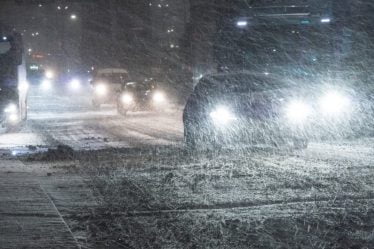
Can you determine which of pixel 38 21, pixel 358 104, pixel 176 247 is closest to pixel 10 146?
pixel 358 104

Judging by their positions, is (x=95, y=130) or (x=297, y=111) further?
(x=95, y=130)

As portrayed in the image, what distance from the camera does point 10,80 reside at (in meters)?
21.9

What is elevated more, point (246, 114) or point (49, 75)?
point (49, 75)

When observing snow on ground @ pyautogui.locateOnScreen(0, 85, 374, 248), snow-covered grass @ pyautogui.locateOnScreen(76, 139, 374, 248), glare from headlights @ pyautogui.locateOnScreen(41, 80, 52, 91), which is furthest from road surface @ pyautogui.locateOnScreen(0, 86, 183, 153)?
glare from headlights @ pyautogui.locateOnScreen(41, 80, 52, 91)

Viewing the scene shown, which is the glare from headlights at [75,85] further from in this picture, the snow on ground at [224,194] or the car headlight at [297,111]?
the car headlight at [297,111]

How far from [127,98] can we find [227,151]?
1529cm

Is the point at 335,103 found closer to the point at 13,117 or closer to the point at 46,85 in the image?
the point at 13,117

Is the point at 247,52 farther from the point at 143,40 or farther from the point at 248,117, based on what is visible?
the point at 143,40

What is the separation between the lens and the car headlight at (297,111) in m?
14.9

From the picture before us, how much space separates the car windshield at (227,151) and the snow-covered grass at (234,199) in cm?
2

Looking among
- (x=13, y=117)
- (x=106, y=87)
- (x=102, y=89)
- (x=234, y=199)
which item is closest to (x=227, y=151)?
(x=234, y=199)

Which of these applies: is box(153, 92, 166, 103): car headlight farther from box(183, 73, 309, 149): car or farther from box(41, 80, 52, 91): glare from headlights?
box(41, 80, 52, 91): glare from headlights

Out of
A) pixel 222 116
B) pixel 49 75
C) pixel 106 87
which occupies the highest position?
pixel 49 75

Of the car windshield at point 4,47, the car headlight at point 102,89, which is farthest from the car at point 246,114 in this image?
the car headlight at point 102,89
